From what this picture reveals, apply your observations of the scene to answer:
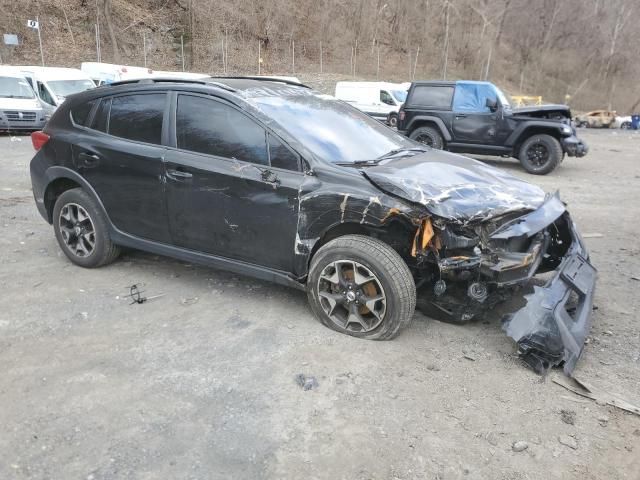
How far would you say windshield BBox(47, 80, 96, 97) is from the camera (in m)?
16.3

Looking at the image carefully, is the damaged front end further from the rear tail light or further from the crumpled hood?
the rear tail light

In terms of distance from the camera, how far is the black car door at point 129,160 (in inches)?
165

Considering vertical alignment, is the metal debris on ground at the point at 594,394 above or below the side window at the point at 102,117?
below

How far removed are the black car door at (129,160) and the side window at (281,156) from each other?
3.23ft

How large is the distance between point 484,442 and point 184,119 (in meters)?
3.10

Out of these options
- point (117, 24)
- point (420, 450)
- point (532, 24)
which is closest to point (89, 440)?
point (420, 450)

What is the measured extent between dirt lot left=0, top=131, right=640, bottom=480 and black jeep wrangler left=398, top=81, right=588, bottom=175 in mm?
7253

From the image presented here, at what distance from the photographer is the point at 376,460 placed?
2498 millimetres

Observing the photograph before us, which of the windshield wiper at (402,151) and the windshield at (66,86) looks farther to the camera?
the windshield at (66,86)

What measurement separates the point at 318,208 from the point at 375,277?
610mm

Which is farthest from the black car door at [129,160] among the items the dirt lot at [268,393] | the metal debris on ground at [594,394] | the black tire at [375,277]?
the metal debris on ground at [594,394]

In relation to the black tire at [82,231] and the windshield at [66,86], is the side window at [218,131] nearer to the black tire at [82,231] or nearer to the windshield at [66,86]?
the black tire at [82,231]

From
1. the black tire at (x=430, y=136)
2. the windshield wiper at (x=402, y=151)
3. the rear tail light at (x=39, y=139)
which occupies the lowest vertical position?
the black tire at (x=430, y=136)

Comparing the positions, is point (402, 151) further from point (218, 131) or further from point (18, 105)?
point (18, 105)
